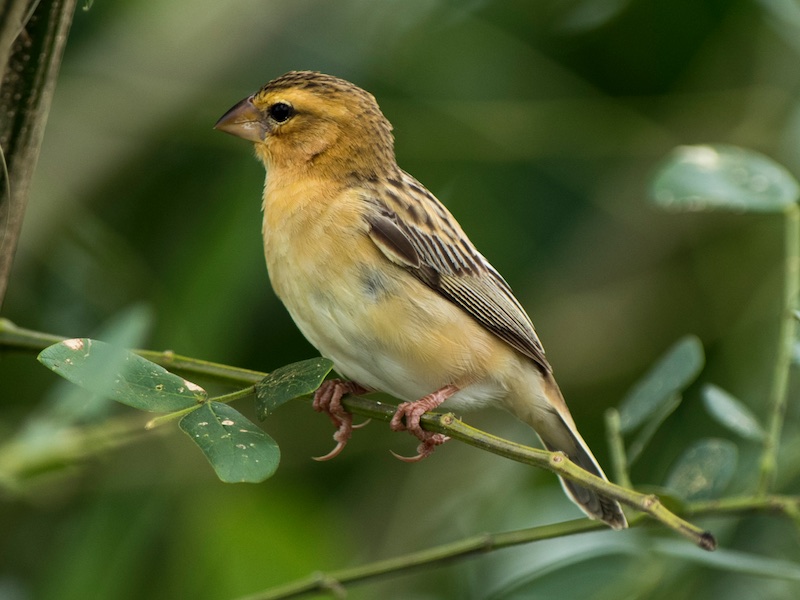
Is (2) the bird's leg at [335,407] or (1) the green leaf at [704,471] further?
(2) the bird's leg at [335,407]

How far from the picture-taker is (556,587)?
10.1 ft

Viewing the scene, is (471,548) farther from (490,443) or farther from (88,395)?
(88,395)

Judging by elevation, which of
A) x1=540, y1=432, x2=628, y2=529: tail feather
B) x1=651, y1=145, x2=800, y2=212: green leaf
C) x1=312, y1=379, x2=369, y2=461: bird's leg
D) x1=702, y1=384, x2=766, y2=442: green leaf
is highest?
x1=651, y1=145, x2=800, y2=212: green leaf

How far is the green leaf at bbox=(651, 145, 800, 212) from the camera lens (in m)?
3.01

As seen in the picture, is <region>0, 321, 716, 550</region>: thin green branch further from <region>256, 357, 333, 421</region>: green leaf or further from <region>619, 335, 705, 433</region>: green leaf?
<region>619, 335, 705, 433</region>: green leaf

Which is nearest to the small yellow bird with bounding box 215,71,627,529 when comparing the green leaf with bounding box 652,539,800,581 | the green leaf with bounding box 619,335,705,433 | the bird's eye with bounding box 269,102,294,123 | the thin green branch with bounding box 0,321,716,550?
the bird's eye with bounding box 269,102,294,123

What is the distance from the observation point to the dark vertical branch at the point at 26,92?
1.99 metres

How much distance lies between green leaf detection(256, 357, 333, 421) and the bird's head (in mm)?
1403

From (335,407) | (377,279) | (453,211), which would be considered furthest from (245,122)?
(453,211)

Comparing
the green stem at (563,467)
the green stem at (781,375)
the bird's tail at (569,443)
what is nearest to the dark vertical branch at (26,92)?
the green stem at (563,467)

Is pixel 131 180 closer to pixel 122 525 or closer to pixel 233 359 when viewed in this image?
pixel 233 359

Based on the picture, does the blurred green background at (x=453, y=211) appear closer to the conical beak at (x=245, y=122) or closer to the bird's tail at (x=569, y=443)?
the bird's tail at (x=569, y=443)

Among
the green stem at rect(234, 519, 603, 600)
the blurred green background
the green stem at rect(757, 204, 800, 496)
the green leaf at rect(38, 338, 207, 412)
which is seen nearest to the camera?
the green leaf at rect(38, 338, 207, 412)

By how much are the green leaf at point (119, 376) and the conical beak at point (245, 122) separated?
4.88ft
